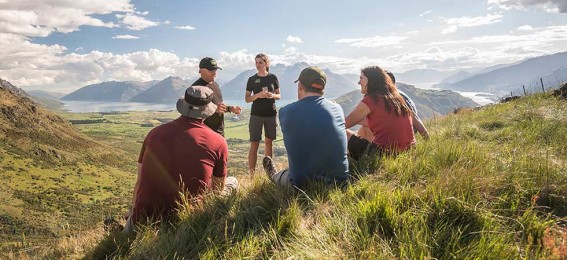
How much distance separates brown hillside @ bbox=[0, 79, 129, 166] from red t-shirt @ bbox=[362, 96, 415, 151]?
190 meters

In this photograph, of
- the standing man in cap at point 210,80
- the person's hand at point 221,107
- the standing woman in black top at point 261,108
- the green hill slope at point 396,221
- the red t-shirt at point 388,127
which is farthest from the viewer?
the standing woman in black top at point 261,108

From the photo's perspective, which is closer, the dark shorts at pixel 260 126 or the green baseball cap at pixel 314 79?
the green baseball cap at pixel 314 79

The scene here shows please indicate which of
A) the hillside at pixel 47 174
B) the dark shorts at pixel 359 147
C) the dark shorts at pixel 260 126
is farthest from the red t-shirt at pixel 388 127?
the hillside at pixel 47 174

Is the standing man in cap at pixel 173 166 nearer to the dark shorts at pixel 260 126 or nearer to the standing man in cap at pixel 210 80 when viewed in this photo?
the standing man in cap at pixel 210 80

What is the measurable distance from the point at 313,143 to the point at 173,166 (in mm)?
1760

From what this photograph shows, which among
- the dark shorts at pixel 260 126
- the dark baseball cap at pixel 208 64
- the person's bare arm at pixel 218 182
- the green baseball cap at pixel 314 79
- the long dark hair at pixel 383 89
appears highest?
A: the dark baseball cap at pixel 208 64

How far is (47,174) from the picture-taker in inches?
5689

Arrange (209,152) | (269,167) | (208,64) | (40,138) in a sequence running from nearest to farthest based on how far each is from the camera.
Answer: (209,152) → (269,167) → (208,64) → (40,138)

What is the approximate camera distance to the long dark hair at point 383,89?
5594 millimetres

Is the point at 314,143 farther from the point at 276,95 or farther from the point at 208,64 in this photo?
the point at 208,64

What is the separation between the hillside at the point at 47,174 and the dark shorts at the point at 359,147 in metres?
94.3

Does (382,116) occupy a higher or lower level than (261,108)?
lower

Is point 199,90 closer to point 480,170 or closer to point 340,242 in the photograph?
point 340,242

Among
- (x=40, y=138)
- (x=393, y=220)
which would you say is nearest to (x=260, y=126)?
(x=393, y=220)
